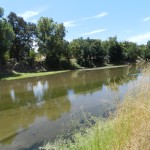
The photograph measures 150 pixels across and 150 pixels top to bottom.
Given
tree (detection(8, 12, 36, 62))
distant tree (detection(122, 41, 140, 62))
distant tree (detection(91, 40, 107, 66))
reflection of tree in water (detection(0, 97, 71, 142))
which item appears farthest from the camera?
distant tree (detection(122, 41, 140, 62))

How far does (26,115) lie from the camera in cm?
1627

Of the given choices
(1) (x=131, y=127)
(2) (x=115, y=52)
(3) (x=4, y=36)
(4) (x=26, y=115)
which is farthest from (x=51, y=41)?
(1) (x=131, y=127)

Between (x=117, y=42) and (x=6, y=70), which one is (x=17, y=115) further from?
(x=117, y=42)

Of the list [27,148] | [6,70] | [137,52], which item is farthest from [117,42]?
[27,148]

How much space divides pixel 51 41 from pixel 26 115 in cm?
5839

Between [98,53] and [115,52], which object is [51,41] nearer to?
[98,53]

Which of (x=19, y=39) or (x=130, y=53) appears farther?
(x=130, y=53)

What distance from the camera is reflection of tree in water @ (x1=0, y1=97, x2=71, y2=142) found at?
13564 mm

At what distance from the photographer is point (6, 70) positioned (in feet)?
195

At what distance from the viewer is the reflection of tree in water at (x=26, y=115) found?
13.6 metres

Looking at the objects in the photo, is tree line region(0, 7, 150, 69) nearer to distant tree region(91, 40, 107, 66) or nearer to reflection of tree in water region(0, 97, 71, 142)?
distant tree region(91, 40, 107, 66)

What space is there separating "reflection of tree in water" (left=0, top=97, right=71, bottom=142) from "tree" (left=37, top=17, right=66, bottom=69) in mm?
52295

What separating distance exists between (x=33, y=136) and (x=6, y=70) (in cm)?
4902

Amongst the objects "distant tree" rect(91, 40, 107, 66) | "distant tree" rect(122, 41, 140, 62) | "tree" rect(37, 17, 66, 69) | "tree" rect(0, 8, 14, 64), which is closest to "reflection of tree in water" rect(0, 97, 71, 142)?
"tree" rect(0, 8, 14, 64)
